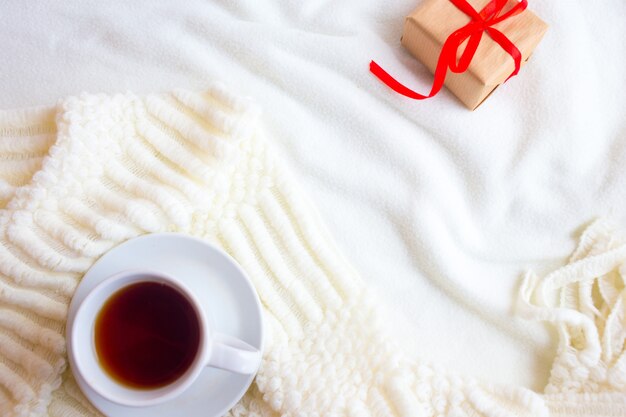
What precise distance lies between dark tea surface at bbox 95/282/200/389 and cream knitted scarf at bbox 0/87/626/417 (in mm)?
92

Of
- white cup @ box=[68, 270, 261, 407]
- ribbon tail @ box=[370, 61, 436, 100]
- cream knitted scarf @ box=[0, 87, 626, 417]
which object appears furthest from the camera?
ribbon tail @ box=[370, 61, 436, 100]

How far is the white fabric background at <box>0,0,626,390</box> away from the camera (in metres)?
0.82

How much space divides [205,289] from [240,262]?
7 centimetres

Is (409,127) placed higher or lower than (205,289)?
higher

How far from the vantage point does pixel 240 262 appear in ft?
2.56

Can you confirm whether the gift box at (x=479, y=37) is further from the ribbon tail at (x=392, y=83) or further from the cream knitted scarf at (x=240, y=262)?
the cream knitted scarf at (x=240, y=262)

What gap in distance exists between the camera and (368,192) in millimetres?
841

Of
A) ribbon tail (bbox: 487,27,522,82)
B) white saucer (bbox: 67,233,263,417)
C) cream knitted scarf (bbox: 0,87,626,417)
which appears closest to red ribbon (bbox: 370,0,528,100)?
ribbon tail (bbox: 487,27,522,82)

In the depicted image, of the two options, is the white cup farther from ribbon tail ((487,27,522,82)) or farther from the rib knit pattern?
ribbon tail ((487,27,522,82))

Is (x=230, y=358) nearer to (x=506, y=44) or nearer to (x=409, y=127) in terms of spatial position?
(x=409, y=127)

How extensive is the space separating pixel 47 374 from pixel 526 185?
0.68 meters

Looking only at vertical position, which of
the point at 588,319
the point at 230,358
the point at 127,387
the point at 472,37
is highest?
the point at 472,37

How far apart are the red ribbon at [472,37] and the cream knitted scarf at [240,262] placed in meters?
0.27

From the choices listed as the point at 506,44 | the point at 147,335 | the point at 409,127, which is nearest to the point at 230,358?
the point at 147,335
